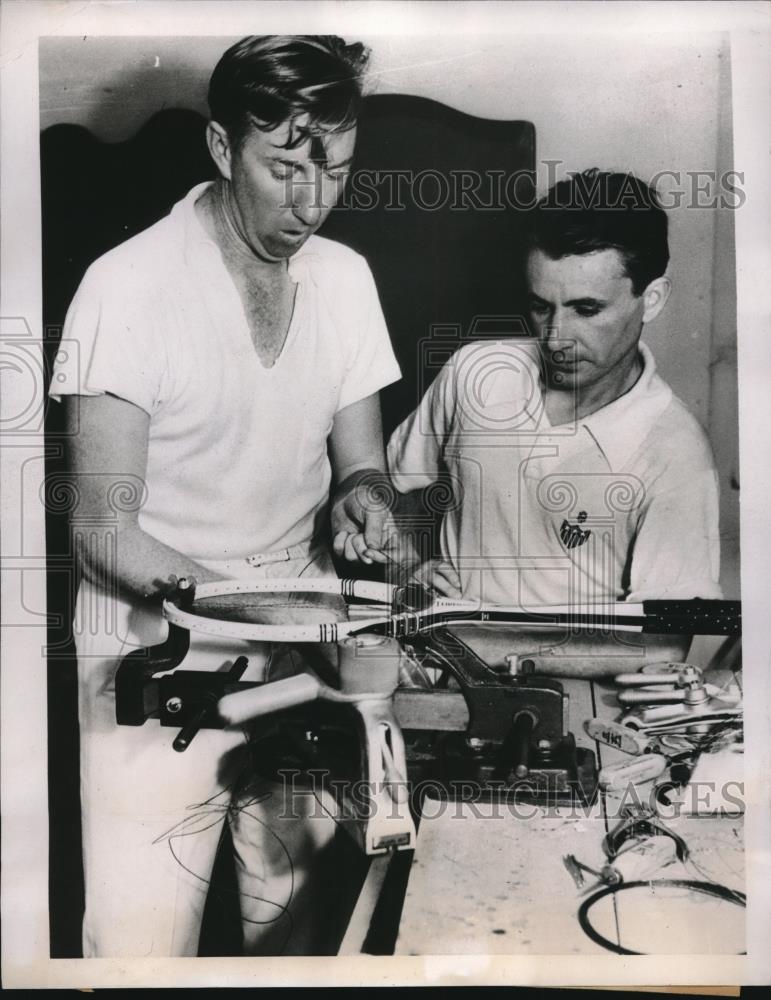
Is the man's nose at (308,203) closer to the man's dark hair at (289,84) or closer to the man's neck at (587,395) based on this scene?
the man's dark hair at (289,84)

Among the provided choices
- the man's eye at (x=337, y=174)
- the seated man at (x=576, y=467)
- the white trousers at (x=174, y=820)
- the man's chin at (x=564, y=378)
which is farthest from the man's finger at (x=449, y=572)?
the man's eye at (x=337, y=174)

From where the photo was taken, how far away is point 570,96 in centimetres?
123

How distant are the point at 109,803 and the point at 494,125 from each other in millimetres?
954

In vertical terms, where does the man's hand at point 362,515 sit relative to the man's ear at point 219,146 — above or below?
below

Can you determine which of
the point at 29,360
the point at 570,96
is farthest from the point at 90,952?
the point at 570,96

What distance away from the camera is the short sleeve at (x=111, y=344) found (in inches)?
47.9

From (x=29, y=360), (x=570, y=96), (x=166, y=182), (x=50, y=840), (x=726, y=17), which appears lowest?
(x=50, y=840)

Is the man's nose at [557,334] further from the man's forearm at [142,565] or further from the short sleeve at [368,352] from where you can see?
the man's forearm at [142,565]

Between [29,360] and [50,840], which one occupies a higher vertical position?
[29,360]

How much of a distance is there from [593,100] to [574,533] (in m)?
0.53

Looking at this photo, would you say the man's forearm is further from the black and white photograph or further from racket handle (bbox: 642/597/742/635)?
racket handle (bbox: 642/597/742/635)

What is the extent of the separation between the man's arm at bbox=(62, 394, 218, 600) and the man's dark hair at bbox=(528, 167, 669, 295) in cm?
54

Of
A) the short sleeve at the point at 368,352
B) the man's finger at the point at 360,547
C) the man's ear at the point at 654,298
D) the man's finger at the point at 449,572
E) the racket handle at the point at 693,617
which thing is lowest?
the racket handle at the point at 693,617

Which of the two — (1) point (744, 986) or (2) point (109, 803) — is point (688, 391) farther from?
(2) point (109, 803)
